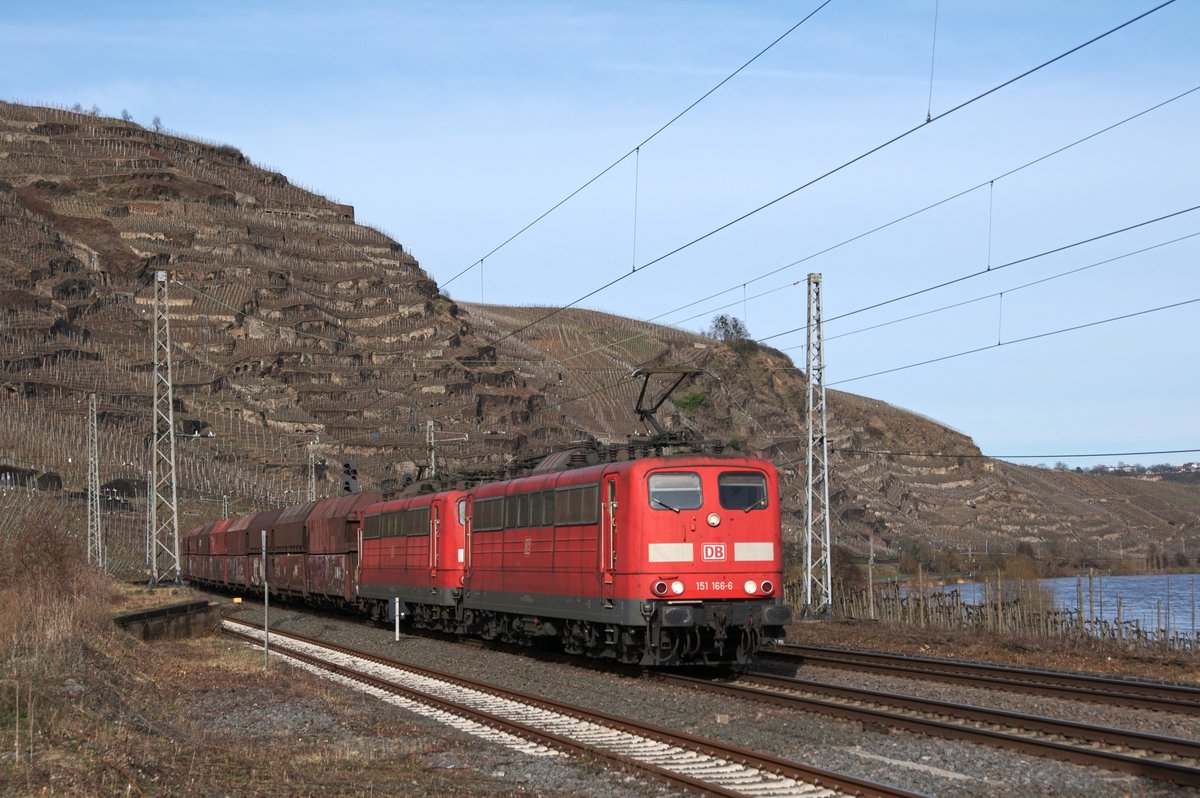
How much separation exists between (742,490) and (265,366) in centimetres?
11959

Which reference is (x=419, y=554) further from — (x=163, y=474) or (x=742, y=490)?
(x=163, y=474)

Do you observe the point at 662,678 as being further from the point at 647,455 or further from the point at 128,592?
the point at 128,592

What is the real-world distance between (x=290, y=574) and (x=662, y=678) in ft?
108

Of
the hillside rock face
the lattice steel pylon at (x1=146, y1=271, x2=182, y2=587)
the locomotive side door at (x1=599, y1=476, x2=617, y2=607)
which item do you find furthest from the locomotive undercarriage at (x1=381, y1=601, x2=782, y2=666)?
the hillside rock face

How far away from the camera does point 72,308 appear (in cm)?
13900

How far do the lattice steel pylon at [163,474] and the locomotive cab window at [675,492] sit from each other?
22024 millimetres

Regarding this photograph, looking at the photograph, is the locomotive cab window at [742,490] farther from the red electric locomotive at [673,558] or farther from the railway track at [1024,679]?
the railway track at [1024,679]

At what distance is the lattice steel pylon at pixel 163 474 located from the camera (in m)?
43.9

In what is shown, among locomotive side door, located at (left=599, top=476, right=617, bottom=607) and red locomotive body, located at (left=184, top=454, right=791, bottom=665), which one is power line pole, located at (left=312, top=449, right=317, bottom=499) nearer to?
red locomotive body, located at (left=184, top=454, right=791, bottom=665)

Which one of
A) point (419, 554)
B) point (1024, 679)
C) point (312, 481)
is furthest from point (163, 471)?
point (1024, 679)

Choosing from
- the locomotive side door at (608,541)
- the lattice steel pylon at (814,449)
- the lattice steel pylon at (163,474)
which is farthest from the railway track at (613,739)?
the lattice steel pylon at (163,474)

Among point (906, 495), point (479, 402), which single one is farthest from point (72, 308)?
point (906, 495)

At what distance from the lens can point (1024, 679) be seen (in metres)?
21.4

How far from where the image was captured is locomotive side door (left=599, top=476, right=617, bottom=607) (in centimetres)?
2269
